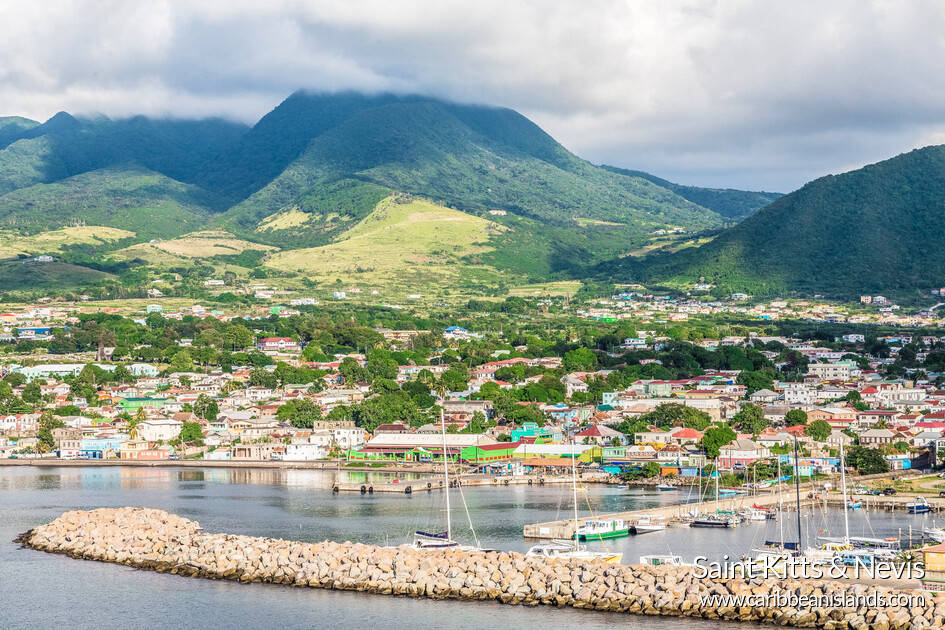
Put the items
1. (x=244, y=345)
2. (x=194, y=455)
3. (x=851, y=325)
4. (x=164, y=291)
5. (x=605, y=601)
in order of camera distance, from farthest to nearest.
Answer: (x=164, y=291) < (x=851, y=325) < (x=244, y=345) < (x=194, y=455) < (x=605, y=601)

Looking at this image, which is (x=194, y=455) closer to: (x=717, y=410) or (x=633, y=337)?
(x=717, y=410)

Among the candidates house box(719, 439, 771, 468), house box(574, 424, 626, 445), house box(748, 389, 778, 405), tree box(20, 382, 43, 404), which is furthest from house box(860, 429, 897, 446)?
tree box(20, 382, 43, 404)

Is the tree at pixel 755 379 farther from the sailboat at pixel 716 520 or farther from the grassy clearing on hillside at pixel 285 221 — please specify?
the grassy clearing on hillside at pixel 285 221

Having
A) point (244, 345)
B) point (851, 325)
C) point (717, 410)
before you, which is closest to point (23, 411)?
point (244, 345)

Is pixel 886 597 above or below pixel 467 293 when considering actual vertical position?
below

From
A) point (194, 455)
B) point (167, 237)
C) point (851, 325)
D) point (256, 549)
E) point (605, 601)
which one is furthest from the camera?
point (167, 237)

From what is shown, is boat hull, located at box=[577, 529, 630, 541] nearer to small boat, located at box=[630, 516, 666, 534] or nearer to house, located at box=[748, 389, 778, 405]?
small boat, located at box=[630, 516, 666, 534]
